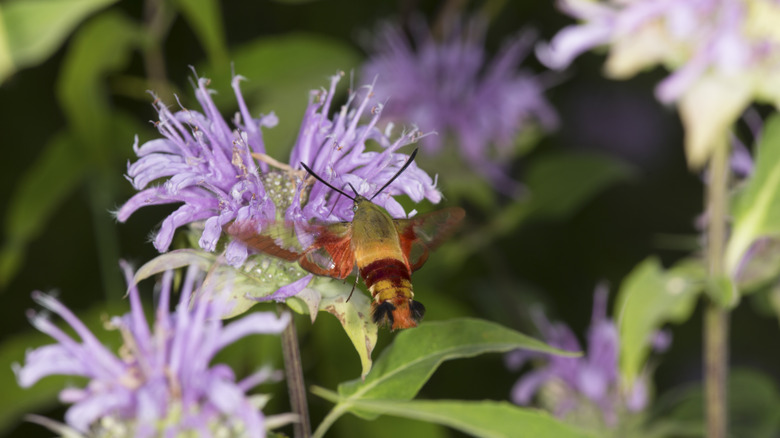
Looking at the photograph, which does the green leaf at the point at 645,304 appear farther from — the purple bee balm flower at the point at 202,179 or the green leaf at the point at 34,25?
the green leaf at the point at 34,25

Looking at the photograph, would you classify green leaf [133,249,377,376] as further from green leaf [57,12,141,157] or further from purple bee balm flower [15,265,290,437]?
green leaf [57,12,141,157]

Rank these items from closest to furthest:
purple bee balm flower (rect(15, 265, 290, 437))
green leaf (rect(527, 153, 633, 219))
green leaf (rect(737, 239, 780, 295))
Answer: purple bee balm flower (rect(15, 265, 290, 437)) → green leaf (rect(737, 239, 780, 295)) → green leaf (rect(527, 153, 633, 219))

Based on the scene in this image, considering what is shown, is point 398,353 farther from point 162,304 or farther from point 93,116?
point 93,116

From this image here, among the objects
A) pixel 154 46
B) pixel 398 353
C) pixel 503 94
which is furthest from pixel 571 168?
pixel 398 353

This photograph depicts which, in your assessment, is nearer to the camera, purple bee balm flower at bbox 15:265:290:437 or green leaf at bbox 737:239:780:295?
purple bee balm flower at bbox 15:265:290:437

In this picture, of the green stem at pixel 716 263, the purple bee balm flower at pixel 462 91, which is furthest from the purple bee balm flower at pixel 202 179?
the purple bee balm flower at pixel 462 91

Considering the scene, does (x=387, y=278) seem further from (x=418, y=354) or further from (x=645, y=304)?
(x=645, y=304)

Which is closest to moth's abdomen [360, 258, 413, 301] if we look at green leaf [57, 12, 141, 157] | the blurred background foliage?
the blurred background foliage

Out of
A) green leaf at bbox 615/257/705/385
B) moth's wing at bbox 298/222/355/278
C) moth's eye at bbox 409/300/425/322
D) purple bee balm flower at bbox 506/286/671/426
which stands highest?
purple bee balm flower at bbox 506/286/671/426
